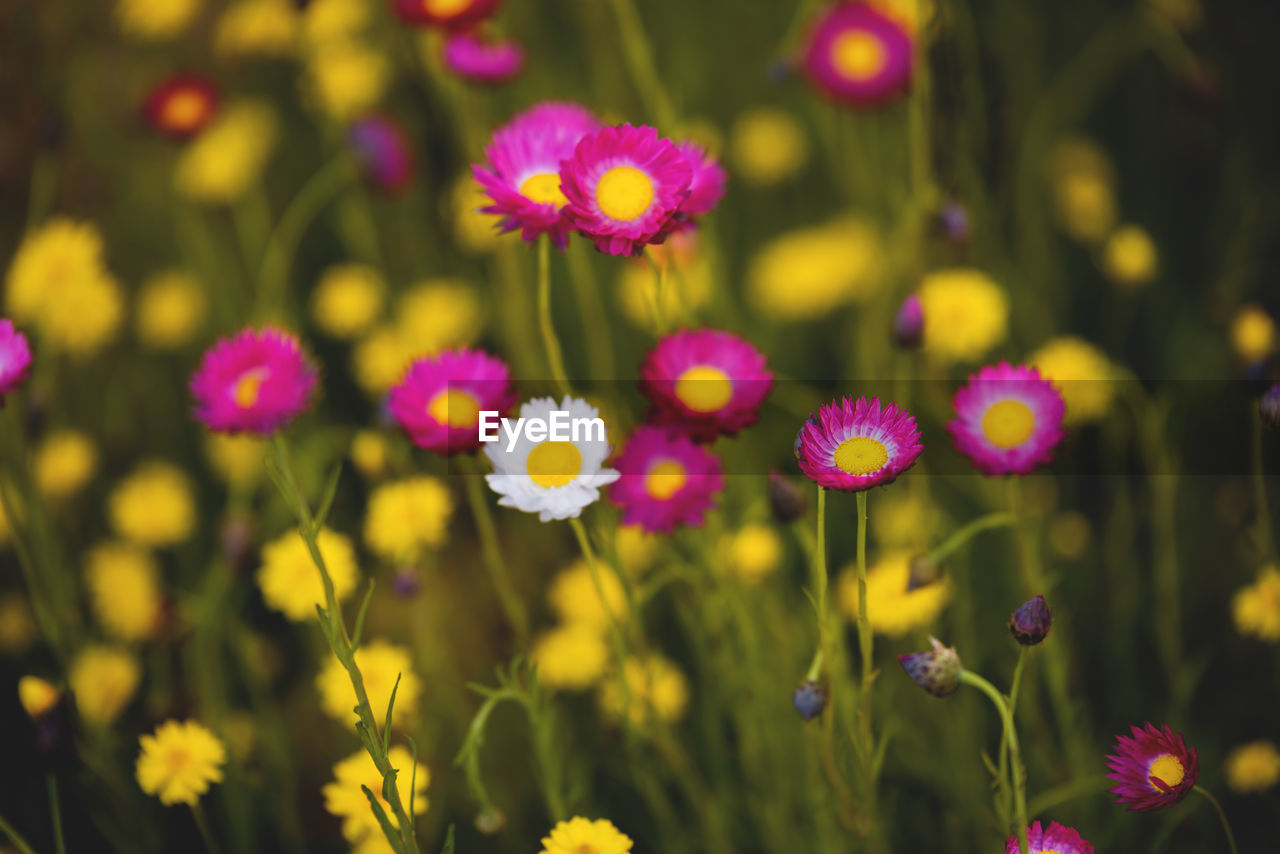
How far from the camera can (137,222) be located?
1537 mm

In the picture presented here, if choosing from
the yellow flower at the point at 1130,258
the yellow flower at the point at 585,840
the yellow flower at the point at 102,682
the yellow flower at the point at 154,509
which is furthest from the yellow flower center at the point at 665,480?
the yellow flower at the point at 154,509

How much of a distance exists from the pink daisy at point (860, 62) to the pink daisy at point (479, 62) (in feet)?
1.13

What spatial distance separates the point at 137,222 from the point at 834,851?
4.80 ft

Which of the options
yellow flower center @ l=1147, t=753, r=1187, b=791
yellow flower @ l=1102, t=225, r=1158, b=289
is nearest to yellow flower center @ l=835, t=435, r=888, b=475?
yellow flower center @ l=1147, t=753, r=1187, b=791

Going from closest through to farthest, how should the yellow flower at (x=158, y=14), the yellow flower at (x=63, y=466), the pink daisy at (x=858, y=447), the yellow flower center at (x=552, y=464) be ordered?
the pink daisy at (x=858, y=447) < the yellow flower center at (x=552, y=464) < the yellow flower at (x=63, y=466) < the yellow flower at (x=158, y=14)

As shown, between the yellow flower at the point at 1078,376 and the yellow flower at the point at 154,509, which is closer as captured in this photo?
the yellow flower at the point at 1078,376

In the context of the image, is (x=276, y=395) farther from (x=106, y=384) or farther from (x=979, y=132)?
(x=106, y=384)

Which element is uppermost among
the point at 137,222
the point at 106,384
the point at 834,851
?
the point at 137,222

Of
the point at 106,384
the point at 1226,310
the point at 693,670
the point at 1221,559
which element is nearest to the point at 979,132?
the point at 1226,310

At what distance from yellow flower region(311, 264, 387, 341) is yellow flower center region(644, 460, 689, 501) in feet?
2.27

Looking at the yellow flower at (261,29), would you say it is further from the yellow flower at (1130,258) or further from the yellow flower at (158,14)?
the yellow flower at (1130,258)

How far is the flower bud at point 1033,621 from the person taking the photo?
483 mm

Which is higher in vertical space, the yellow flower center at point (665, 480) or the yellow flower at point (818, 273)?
Answer: the yellow flower at point (818, 273)

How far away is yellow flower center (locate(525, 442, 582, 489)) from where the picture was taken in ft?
1.85
